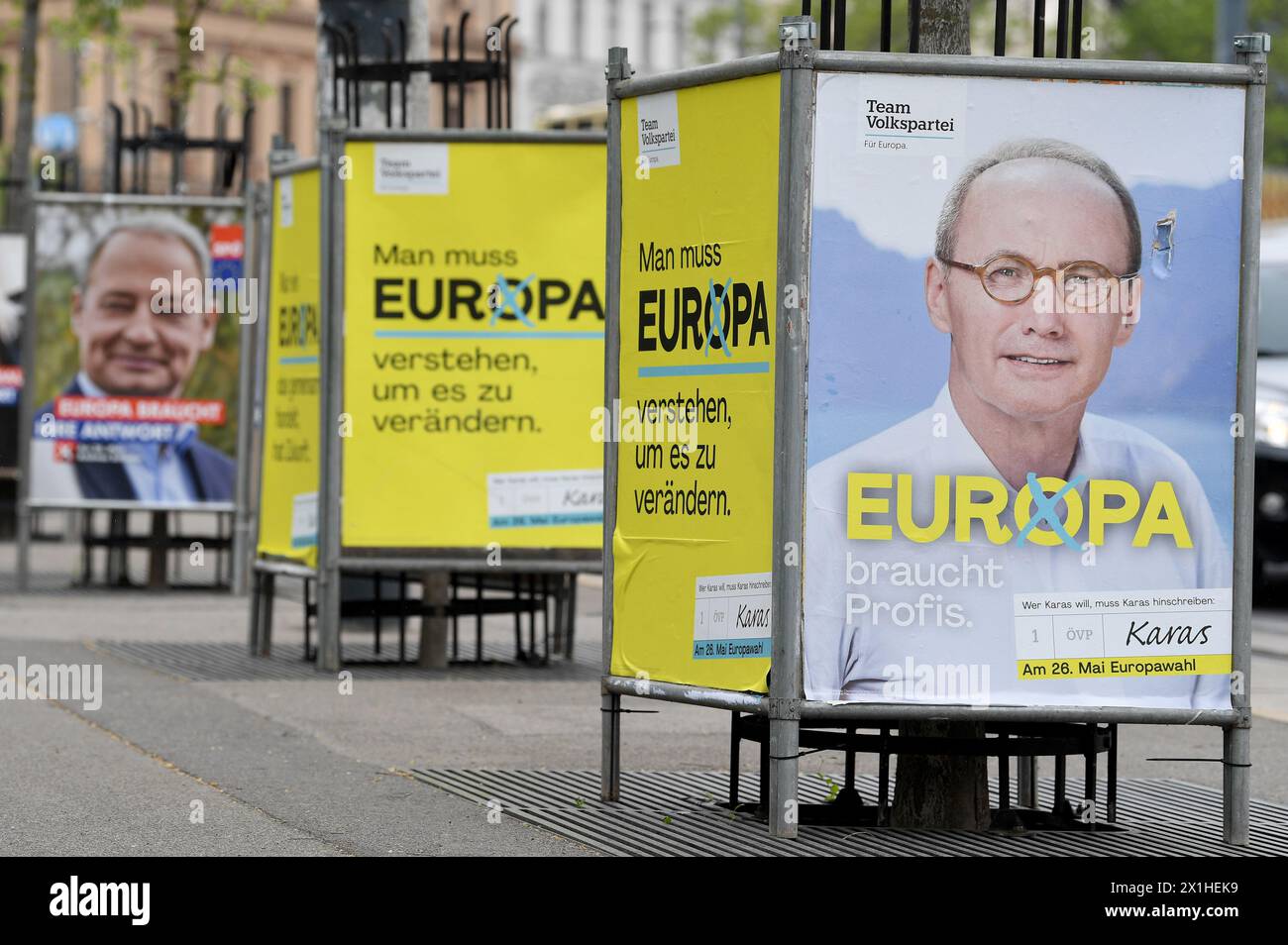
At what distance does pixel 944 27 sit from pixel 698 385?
135cm

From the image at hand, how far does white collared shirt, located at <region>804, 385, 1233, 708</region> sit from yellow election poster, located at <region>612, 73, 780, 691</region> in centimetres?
19

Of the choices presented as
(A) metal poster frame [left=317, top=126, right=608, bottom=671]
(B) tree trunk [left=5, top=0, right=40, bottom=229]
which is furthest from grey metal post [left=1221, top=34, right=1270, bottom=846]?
(B) tree trunk [left=5, top=0, right=40, bottom=229]

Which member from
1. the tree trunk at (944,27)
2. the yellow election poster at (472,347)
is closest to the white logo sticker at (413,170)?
the yellow election poster at (472,347)

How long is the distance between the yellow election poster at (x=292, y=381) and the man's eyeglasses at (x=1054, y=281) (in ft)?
17.6

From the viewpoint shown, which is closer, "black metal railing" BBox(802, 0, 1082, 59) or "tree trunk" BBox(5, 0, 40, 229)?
"black metal railing" BBox(802, 0, 1082, 59)

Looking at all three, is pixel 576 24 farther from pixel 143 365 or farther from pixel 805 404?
pixel 805 404

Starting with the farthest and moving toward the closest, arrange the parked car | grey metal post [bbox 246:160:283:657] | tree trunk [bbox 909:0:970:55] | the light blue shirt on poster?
1. the parked car
2. the light blue shirt on poster
3. grey metal post [bbox 246:160:283:657]
4. tree trunk [bbox 909:0:970:55]

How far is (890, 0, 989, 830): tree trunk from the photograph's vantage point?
7.48m

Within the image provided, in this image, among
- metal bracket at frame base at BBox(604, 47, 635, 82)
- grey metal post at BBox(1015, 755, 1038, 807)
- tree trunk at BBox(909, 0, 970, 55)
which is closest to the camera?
tree trunk at BBox(909, 0, 970, 55)

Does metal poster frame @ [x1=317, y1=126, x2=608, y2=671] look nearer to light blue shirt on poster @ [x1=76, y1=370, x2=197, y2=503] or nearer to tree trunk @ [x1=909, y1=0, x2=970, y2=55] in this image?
tree trunk @ [x1=909, y1=0, x2=970, y2=55]

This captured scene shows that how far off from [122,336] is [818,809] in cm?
953

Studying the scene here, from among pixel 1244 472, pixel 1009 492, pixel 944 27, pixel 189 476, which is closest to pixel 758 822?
pixel 1009 492

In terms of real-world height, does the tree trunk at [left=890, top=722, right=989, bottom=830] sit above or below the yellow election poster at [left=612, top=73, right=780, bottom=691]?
below

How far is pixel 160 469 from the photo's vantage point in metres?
16.1
